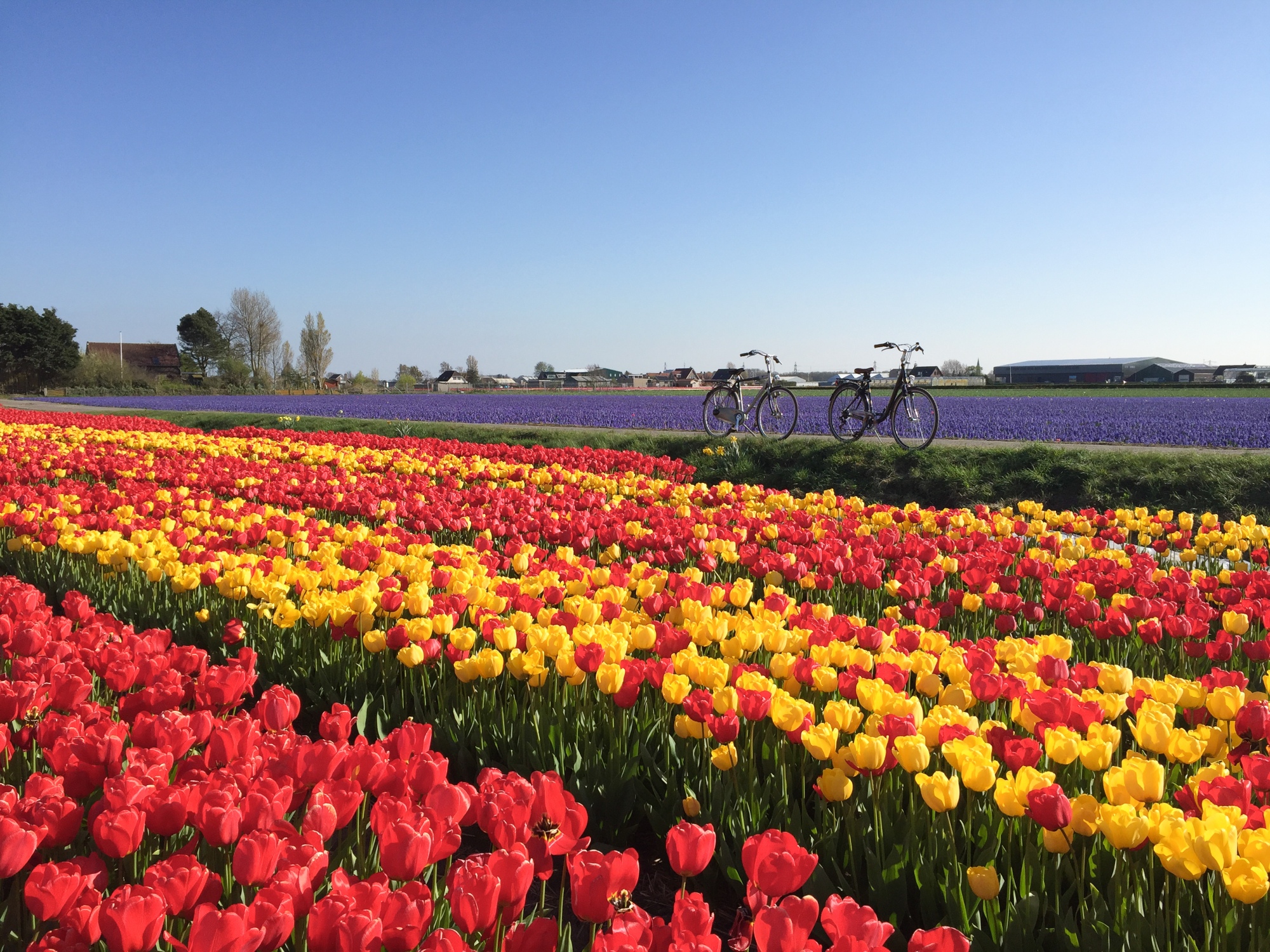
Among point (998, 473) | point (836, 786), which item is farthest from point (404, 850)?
point (998, 473)

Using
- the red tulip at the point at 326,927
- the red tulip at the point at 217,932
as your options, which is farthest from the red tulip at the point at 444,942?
the red tulip at the point at 217,932

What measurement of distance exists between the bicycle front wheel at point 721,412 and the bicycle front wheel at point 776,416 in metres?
0.41

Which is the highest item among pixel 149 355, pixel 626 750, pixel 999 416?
pixel 149 355

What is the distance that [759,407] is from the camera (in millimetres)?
13117

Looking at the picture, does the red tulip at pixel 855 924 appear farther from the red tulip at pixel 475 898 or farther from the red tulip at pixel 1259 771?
the red tulip at pixel 1259 771

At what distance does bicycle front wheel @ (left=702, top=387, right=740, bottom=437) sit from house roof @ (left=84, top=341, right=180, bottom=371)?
267 ft

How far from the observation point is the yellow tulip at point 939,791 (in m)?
1.85

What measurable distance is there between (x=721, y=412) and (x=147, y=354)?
291 ft

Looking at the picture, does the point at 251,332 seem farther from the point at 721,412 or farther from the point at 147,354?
the point at 721,412

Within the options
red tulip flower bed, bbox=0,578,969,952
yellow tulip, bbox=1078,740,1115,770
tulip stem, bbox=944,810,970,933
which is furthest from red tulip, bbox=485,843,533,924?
yellow tulip, bbox=1078,740,1115,770

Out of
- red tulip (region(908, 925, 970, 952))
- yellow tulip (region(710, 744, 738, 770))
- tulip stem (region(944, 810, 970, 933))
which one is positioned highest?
red tulip (region(908, 925, 970, 952))

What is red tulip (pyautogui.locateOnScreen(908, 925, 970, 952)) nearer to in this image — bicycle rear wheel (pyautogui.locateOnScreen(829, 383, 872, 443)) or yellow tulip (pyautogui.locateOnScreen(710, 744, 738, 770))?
yellow tulip (pyautogui.locateOnScreen(710, 744, 738, 770))

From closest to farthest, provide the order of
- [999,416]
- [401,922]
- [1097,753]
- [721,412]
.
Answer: [401,922] < [1097,753] < [721,412] < [999,416]

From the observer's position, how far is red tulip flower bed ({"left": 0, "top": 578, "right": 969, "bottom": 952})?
1.33 metres
